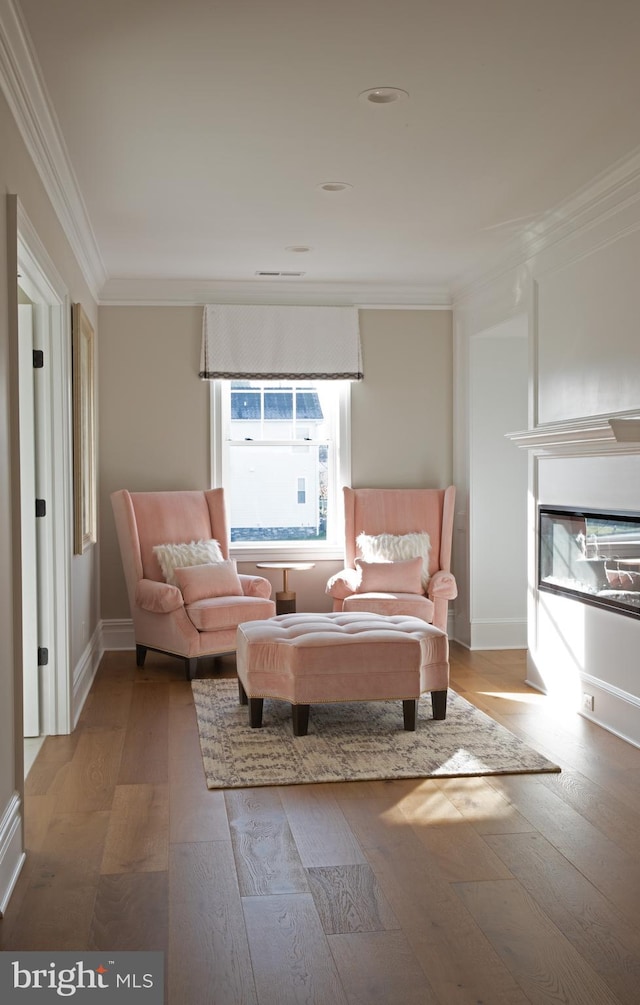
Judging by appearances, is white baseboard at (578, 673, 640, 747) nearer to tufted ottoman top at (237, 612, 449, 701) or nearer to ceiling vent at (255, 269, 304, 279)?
tufted ottoman top at (237, 612, 449, 701)

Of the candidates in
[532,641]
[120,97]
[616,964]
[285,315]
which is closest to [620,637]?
[532,641]

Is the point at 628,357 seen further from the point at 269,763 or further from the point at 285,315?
the point at 285,315

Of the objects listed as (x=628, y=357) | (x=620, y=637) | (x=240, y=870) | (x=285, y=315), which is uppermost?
(x=285, y=315)

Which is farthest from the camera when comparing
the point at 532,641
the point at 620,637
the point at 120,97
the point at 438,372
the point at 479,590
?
the point at 438,372

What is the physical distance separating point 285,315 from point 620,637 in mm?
3679

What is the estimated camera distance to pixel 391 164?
4281 millimetres

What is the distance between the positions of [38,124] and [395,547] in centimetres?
396

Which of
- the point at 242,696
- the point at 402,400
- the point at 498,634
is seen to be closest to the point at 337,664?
the point at 242,696

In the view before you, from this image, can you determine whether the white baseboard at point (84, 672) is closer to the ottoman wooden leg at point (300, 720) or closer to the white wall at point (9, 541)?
the ottoman wooden leg at point (300, 720)

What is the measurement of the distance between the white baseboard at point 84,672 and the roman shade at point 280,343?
82.3 inches

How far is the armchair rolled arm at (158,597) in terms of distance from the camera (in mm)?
5832

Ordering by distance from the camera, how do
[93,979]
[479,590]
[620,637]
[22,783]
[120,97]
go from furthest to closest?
[479,590] → [620,637] → [120,97] → [22,783] → [93,979]

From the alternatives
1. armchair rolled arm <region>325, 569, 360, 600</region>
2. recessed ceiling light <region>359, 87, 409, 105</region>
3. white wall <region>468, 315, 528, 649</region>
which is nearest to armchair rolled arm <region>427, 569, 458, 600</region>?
white wall <region>468, 315, 528, 649</region>

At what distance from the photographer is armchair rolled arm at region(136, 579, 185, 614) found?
5832mm
